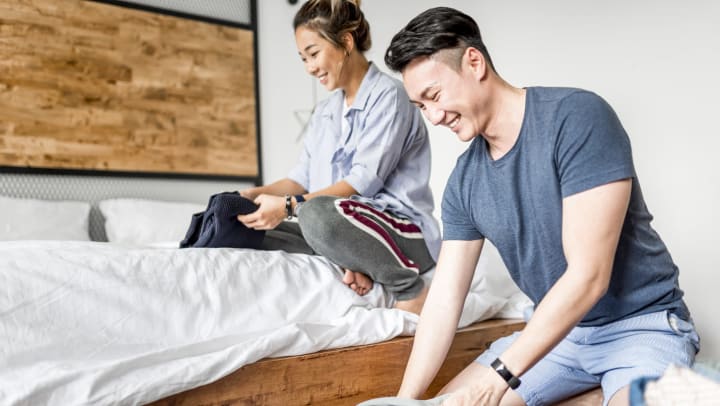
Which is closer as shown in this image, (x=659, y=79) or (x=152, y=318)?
(x=152, y=318)

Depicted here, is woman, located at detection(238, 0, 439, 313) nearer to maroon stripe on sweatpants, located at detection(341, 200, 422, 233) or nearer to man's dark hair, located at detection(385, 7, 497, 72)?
maroon stripe on sweatpants, located at detection(341, 200, 422, 233)

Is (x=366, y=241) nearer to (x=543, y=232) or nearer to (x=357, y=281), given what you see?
(x=357, y=281)

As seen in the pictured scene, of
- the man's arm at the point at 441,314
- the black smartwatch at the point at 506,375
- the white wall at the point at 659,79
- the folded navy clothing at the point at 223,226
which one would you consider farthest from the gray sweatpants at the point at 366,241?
the white wall at the point at 659,79

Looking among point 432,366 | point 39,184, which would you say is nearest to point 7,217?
point 39,184

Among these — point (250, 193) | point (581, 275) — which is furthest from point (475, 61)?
point (250, 193)

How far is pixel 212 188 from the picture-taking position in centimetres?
337

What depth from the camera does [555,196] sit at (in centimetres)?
120

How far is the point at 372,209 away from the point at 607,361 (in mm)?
645

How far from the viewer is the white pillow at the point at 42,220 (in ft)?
8.43

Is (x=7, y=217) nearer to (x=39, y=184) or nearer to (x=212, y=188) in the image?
(x=39, y=184)

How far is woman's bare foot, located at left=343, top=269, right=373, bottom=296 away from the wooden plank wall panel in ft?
5.81

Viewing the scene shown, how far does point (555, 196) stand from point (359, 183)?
65cm

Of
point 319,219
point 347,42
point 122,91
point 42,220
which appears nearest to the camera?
point 319,219

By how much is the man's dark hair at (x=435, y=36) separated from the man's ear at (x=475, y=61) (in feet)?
0.03
